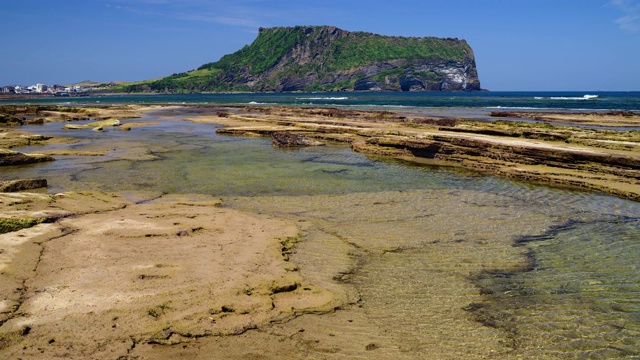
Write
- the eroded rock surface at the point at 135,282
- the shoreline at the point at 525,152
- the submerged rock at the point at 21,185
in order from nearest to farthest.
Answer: the eroded rock surface at the point at 135,282 → the submerged rock at the point at 21,185 → the shoreline at the point at 525,152

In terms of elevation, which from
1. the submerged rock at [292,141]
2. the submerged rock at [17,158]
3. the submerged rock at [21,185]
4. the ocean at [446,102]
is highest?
the ocean at [446,102]

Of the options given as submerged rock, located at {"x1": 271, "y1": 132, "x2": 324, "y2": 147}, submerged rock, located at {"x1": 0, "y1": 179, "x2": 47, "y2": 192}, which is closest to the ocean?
submerged rock, located at {"x1": 271, "y1": 132, "x2": 324, "y2": 147}

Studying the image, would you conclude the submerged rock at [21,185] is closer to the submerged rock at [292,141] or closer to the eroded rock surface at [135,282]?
the eroded rock surface at [135,282]

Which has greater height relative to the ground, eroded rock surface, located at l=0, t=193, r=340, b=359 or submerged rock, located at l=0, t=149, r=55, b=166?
submerged rock, located at l=0, t=149, r=55, b=166

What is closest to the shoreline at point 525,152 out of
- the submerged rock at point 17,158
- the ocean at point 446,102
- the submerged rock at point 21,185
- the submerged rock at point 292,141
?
the submerged rock at point 292,141

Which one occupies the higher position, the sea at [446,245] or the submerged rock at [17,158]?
the submerged rock at [17,158]

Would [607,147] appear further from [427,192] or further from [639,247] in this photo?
[639,247]

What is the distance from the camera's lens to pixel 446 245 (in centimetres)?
986

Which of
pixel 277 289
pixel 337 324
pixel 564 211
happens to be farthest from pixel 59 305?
pixel 564 211

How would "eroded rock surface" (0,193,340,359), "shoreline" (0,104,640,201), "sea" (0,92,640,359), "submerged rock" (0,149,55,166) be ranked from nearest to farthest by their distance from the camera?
1. "eroded rock surface" (0,193,340,359)
2. "sea" (0,92,640,359)
3. "shoreline" (0,104,640,201)
4. "submerged rock" (0,149,55,166)

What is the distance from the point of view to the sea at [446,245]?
619 cm

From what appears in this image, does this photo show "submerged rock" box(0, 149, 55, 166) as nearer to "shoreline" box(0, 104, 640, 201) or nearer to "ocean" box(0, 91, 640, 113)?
"shoreline" box(0, 104, 640, 201)

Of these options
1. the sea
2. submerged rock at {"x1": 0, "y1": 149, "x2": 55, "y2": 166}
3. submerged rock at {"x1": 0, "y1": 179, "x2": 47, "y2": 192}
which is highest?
submerged rock at {"x1": 0, "y1": 149, "x2": 55, "y2": 166}

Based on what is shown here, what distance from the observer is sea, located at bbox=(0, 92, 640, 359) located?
20.3ft
